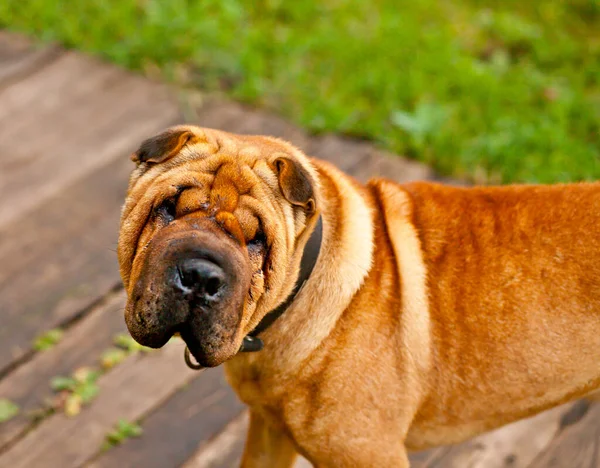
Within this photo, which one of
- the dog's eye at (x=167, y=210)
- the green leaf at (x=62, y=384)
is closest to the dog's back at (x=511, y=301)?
the dog's eye at (x=167, y=210)

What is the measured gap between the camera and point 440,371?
281cm

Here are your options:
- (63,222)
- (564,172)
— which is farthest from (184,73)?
(564,172)

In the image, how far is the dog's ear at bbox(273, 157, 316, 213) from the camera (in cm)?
254

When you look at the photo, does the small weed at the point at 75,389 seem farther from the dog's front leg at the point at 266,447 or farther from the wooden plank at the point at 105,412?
the dog's front leg at the point at 266,447

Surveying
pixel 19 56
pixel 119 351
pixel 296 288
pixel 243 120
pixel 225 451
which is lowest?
pixel 225 451

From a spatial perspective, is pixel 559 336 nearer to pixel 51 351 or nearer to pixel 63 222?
pixel 51 351

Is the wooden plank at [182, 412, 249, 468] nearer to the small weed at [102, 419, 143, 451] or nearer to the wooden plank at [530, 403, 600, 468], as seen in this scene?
the small weed at [102, 419, 143, 451]

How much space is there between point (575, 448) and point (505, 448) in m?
0.30

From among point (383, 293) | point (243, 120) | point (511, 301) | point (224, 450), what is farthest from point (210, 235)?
point (243, 120)

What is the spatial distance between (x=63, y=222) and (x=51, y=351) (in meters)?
0.98

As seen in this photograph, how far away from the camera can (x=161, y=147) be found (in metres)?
2.61

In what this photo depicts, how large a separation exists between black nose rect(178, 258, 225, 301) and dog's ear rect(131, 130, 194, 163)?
0.48 m

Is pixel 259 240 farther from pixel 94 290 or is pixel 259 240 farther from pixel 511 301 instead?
pixel 94 290

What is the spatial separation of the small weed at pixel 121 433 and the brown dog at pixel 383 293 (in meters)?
0.88
